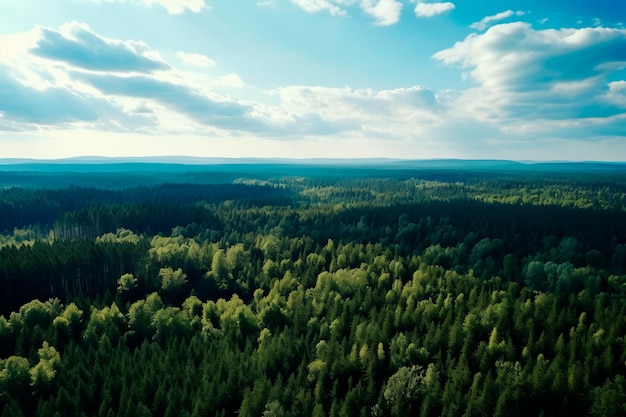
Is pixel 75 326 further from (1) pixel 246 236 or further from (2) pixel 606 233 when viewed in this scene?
(2) pixel 606 233

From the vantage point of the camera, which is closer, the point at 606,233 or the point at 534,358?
the point at 534,358

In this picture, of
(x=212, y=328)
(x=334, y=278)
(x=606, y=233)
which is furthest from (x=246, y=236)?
(x=606, y=233)

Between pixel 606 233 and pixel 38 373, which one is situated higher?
pixel 606 233

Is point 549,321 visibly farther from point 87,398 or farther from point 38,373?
Result: point 38,373

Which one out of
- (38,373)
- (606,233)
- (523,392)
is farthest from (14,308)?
(606,233)

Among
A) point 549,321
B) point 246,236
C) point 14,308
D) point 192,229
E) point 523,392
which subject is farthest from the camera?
point 192,229

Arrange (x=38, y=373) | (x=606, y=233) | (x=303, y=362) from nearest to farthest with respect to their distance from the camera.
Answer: (x=38, y=373) → (x=303, y=362) → (x=606, y=233)
